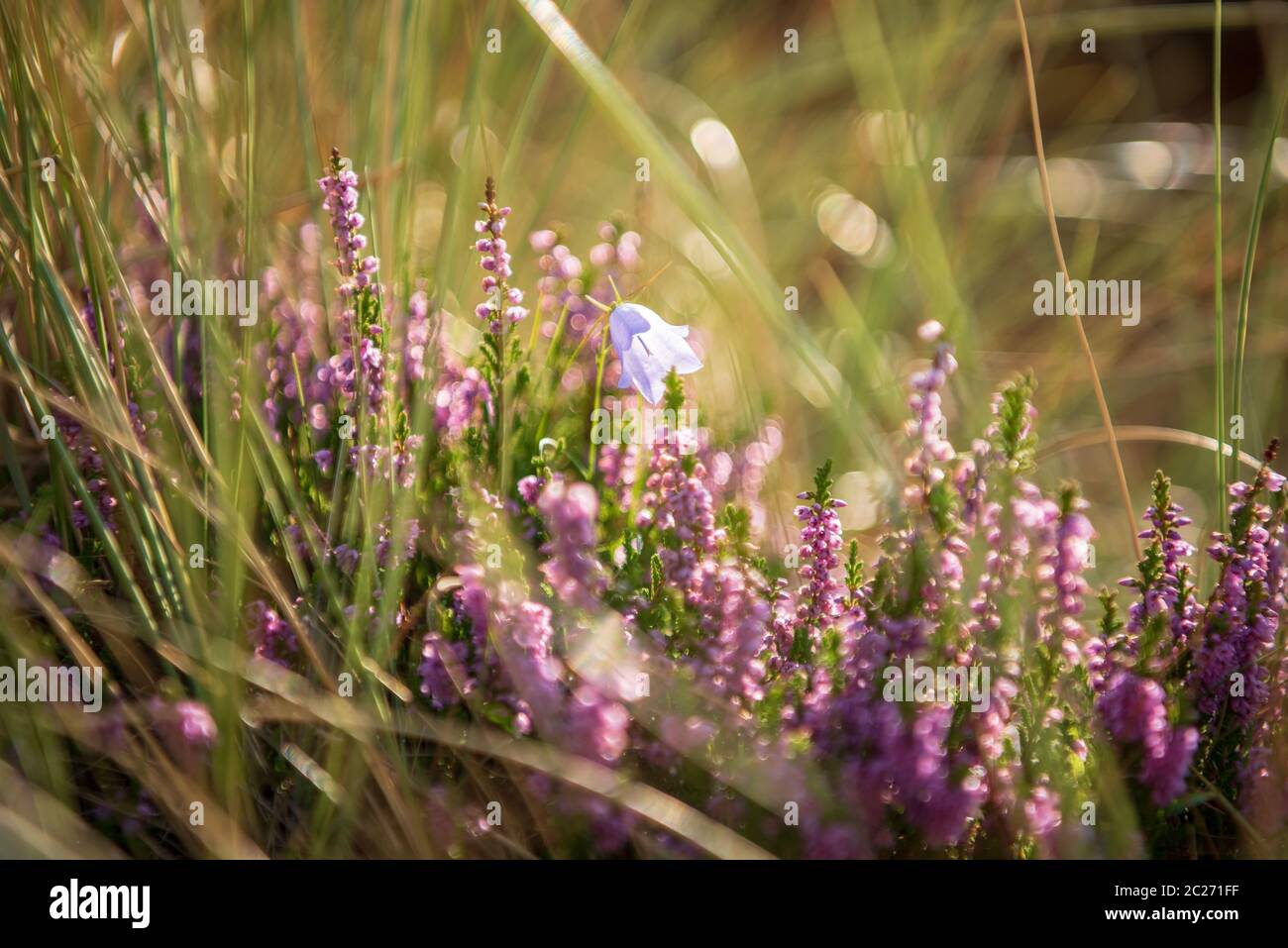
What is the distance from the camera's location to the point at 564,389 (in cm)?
194

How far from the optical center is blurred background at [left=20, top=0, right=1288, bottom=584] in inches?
62.9

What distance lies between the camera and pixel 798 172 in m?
3.42

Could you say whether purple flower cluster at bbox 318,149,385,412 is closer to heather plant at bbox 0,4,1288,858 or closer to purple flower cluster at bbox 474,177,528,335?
heather plant at bbox 0,4,1288,858

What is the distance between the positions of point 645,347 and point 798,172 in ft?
6.74

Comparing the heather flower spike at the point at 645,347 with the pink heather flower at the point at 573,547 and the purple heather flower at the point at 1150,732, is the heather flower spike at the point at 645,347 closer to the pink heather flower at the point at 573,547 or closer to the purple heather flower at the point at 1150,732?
the pink heather flower at the point at 573,547

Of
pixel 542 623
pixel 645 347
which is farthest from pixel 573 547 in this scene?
pixel 645 347

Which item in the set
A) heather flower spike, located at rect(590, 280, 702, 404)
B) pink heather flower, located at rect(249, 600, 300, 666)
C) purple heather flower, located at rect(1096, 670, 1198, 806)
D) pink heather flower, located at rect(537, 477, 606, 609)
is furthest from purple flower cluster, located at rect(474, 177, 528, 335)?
purple heather flower, located at rect(1096, 670, 1198, 806)

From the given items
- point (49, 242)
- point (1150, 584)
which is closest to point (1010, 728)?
point (1150, 584)

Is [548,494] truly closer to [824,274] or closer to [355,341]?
[355,341]

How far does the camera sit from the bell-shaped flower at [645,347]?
155 cm

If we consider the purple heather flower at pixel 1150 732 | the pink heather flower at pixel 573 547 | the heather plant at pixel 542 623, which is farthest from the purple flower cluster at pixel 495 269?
the purple heather flower at pixel 1150 732

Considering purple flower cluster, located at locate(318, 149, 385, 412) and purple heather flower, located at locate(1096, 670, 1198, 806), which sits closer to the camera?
purple heather flower, located at locate(1096, 670, 1198, 806)

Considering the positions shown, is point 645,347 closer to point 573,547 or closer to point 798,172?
point 573,547

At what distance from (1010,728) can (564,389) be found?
0.96 metres
